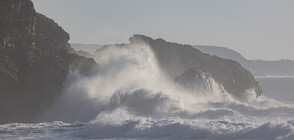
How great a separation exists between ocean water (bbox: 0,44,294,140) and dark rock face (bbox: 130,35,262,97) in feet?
5.17

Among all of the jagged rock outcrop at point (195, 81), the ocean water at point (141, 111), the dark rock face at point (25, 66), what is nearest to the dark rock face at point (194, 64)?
the ocean water at point (141, 111)

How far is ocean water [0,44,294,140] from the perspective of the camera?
24.0 metres

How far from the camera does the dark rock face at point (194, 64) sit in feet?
159

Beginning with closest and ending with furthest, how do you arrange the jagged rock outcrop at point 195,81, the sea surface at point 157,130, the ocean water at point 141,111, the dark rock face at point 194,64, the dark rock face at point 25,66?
the sea surface at point 157,130
the ocean water at point 141,111
the dark rock face at point 25,66
the jagged rock outcrop at point 195,81
the dark rock face at point 194,64

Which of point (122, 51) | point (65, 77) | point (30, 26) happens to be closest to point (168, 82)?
point (122, 51)

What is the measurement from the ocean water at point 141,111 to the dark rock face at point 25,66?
900 millimetres

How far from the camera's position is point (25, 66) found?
3247cm

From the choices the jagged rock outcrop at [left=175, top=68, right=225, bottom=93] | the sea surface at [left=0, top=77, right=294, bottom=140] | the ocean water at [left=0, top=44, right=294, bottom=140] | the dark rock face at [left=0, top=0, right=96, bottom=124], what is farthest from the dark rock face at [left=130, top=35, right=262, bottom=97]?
the sea surface at [left=0, top=77, right=294, bottom=140]

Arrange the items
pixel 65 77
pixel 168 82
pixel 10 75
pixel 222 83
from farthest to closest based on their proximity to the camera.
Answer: pixel 222 83, pixel 168 82, pixel 65 77, pixel 10 75

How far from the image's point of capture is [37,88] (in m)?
32.9

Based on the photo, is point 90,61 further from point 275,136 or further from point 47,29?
point 275,136

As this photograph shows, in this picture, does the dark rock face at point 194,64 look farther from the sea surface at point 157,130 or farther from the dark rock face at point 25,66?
the sea surface at point 157,130

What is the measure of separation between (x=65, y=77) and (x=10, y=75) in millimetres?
4623

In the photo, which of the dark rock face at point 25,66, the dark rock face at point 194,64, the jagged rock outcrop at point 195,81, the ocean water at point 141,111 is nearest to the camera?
the ocean water at point 141,111
